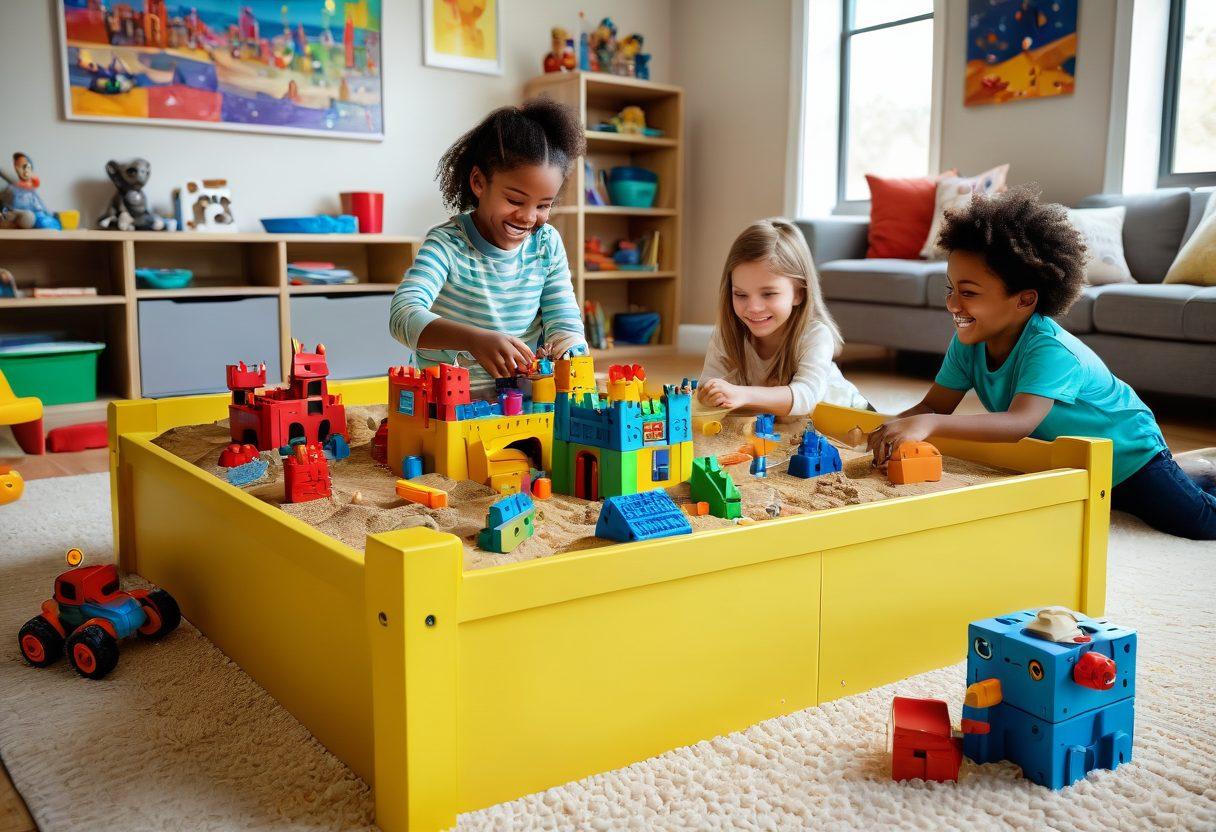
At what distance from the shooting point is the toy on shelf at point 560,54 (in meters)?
4.71

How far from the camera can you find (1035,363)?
1.71 metres

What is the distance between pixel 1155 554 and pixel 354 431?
1434mm

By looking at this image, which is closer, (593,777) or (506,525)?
(593,777)

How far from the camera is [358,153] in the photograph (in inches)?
173

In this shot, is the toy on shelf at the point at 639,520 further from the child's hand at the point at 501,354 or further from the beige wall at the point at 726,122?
the beige wall at the point at 726,122

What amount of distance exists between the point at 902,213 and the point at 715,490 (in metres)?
3.16

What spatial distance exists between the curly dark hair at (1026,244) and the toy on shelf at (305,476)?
1.14 m

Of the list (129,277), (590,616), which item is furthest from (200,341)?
(590,616)

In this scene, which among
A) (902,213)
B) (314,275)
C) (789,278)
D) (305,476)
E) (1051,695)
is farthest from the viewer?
(902,213)

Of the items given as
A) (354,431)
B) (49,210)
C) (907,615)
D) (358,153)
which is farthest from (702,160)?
(907,615)

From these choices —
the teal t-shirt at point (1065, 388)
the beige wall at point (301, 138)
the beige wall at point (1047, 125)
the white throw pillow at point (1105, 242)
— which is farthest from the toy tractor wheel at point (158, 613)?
the beige wall at point (1047, 125)

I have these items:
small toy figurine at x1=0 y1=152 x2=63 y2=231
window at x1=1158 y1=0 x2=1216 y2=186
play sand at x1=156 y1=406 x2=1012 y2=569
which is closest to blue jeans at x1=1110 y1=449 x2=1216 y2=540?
play sand at x1=156 y1=406 x2=1012 y2=569

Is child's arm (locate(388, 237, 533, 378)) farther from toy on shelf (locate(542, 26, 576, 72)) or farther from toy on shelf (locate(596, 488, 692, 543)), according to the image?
toy on shelf (locate(542, 26, 576, 72))

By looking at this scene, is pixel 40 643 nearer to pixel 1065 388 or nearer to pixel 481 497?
pixel 481 497
